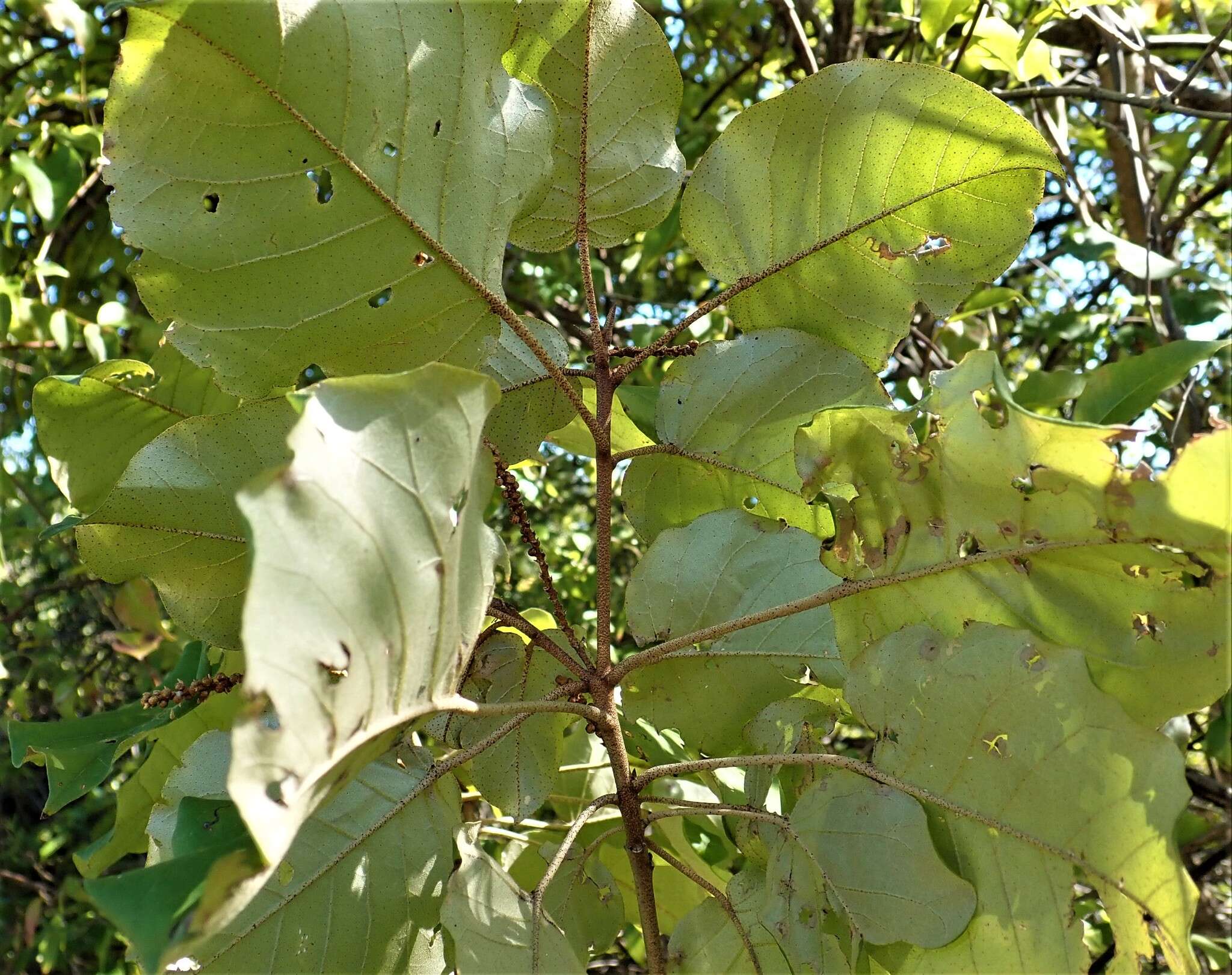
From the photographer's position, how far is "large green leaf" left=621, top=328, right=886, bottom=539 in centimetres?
69

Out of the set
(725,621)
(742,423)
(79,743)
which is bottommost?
(79,743)

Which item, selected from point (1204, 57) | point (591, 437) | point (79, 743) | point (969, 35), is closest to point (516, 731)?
point (591, 437)

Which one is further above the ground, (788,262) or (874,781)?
(788,262)

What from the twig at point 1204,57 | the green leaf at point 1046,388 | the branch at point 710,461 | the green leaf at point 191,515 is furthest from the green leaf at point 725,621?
the twig at point 1204,57

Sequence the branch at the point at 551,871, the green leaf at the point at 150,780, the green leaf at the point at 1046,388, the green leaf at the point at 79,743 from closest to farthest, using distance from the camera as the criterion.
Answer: the branch at the point at 551,871 < the green leaf at the point at 79,743 < the green leaf at the point at 150,780 < the green leaf at the point at 1046,388

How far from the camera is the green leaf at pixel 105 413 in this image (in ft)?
2.42

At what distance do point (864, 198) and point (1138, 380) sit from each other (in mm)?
305

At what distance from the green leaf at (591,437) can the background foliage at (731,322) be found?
3.1 inches

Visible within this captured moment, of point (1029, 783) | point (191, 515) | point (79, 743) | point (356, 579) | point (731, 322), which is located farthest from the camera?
point (731, 322)

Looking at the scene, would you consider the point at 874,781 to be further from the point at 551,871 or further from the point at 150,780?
the point at 150,780

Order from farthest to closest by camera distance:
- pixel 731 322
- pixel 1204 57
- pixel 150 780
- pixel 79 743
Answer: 1. pixel 1204 57
2. pixel 731 322
3. pixel 150 780
4. pixel 79 743

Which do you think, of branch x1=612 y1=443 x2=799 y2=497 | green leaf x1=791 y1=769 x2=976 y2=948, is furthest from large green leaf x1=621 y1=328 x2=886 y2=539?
green leaf x1=791 y1=769 x2=976 y2=948

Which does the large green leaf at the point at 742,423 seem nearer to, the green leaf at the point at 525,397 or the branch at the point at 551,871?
the green leaf at the point at 525,397

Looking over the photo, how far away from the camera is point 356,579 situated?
423 mm
